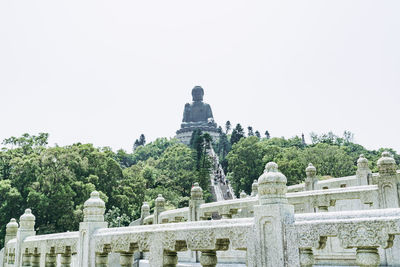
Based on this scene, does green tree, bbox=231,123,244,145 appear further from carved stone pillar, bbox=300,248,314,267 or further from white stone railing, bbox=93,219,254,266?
carved stone pillar, bbox=300,248,314,267

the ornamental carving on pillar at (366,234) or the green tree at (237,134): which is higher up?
the green tree at (237,134)

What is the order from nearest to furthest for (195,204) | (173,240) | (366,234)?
(366,234)
(173,240)
(195,204)

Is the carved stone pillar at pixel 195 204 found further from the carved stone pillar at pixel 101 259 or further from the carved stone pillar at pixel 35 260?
the carved stone pillar at pixel 101 259

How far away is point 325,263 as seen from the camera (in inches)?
381

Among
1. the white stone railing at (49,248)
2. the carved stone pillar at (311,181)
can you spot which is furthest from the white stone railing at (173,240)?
the carved stone pillar at (311,181)

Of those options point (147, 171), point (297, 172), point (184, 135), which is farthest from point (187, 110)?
point (297, 172)

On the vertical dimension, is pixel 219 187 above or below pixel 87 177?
above

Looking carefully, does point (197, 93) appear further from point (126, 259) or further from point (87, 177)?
point (126, 259)

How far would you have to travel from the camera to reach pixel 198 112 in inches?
4653

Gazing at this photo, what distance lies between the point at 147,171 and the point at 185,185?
24.4 ft

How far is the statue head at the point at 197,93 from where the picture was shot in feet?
385

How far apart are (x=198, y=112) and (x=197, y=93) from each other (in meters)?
5.51

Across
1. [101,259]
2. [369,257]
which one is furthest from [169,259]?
[369,257]

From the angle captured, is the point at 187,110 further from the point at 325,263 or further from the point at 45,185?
the point at 325,263
